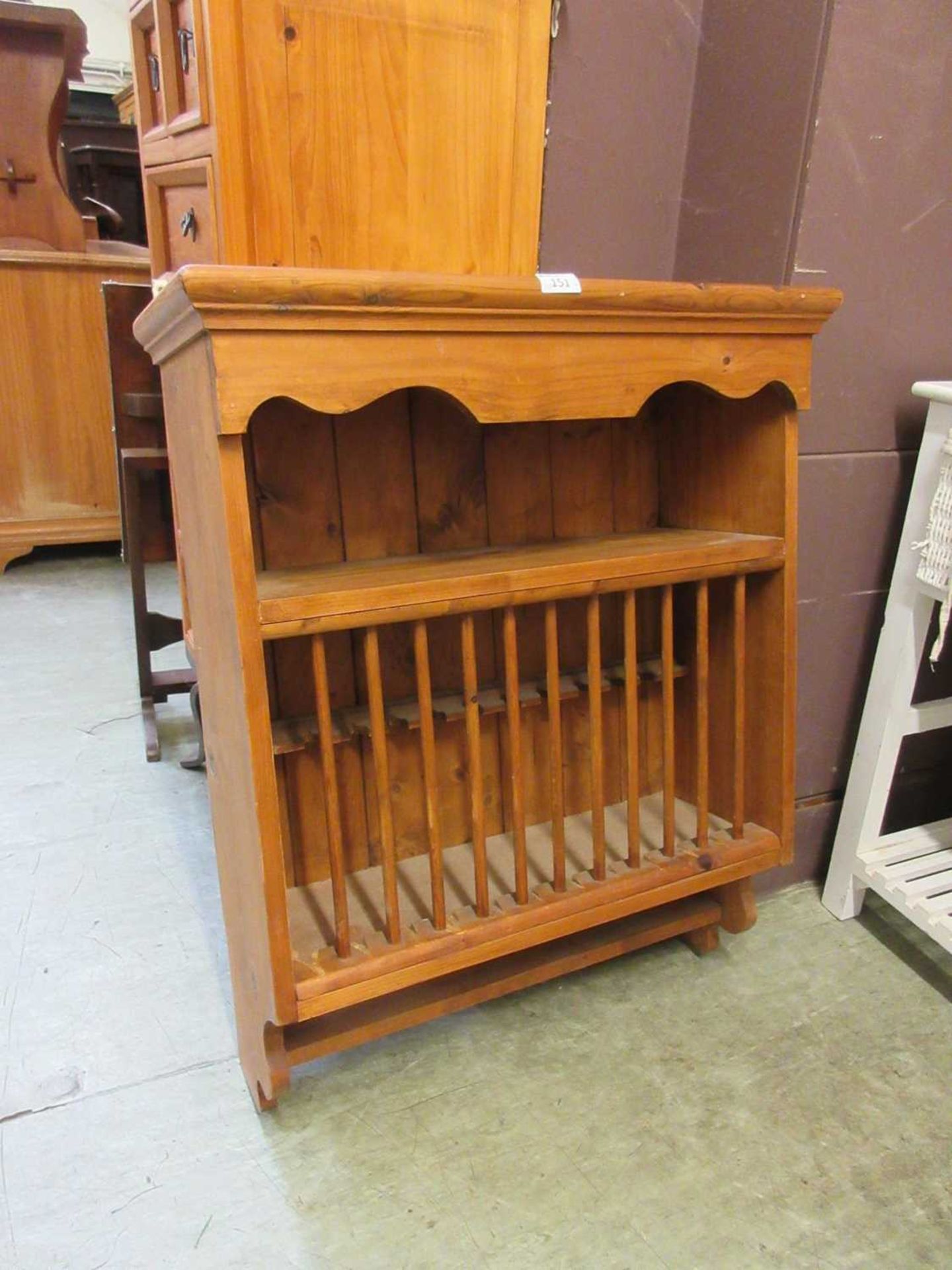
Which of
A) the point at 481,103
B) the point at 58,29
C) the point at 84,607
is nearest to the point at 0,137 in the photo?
the point at 58,29

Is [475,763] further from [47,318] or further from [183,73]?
[47,318]

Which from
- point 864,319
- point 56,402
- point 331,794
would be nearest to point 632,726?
point 331,794

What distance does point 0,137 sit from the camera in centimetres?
352

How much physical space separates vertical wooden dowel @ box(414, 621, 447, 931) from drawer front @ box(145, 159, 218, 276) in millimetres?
758

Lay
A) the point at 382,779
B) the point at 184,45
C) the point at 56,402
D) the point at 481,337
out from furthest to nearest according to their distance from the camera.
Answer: the point at 56,402 < the point at 184,45 < the point at 382,779 < the point at 481,337

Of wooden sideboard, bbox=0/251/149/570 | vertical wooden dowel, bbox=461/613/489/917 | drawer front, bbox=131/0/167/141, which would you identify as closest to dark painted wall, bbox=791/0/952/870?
vertical wooden dowel, bbox=461/613/489/917

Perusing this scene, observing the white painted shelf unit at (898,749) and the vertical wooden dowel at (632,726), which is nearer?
the vertical wooden dowel at (632,726)

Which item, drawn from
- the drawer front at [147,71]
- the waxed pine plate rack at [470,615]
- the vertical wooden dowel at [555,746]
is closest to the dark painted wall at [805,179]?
the waxed pine plate rack at [470,615]

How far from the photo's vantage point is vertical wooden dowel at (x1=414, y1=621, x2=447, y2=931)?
107 cm

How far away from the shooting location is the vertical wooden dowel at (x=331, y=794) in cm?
101

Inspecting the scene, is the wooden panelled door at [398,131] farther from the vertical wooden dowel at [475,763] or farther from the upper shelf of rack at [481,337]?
the vertical wooden dowel at [475,763]

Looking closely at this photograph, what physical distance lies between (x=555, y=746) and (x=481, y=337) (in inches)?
21.0

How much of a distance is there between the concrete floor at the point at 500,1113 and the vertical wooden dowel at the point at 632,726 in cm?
29

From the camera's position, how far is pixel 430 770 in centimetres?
110
